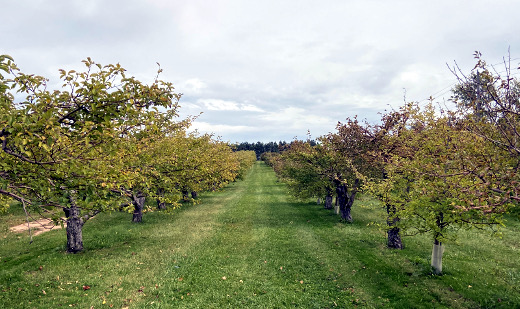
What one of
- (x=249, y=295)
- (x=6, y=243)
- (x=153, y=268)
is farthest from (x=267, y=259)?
(x=6, y=243)

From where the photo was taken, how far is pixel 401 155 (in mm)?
17391

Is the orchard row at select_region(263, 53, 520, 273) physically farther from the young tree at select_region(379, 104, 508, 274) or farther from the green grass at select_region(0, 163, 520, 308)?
the green grass at select_region(0, 163, 520, 308)

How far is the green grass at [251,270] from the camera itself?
10.3 m

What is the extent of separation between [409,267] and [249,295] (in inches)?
299

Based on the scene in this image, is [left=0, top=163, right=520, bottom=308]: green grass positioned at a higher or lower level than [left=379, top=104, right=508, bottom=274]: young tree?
lower

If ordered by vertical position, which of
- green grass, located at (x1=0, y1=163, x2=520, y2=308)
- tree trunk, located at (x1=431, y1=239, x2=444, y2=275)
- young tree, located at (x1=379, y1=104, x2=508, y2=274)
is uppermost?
young tree, located at (x1=379, y1=104, x2=508, y2=274)

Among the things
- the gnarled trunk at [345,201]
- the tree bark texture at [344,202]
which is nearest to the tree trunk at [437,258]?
the gnarled trunk at [345,201]

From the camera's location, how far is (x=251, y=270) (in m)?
13.2

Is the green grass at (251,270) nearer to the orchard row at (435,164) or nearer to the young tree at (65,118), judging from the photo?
the orchard row at (435,164)

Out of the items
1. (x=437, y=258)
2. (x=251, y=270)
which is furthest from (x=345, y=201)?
(x=251, y=270)

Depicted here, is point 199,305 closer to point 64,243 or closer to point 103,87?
point 103,87

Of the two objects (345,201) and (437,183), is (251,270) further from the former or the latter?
(345,201)

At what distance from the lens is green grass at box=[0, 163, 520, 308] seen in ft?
33.8

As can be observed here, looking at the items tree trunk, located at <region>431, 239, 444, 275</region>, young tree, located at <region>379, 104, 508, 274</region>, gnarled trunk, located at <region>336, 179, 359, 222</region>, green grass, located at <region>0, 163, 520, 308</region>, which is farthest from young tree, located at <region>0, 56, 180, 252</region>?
gnarled trunk, located at <region>336, 179, 359, 222</region>
